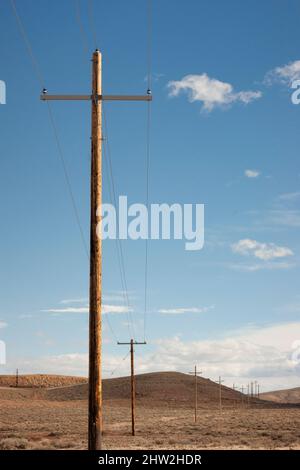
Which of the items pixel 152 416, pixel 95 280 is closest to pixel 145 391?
pixel 152 416

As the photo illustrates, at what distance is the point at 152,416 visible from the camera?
85.8 meters

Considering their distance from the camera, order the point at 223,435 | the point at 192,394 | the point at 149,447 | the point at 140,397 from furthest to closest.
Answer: the point at 192,394, the point at 140,397, the point at 223,435, the point at 149,447

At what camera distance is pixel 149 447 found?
34344 millimetres

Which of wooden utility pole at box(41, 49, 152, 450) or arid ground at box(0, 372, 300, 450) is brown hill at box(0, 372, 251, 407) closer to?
arid ground at box(0, 372, 300, 450)

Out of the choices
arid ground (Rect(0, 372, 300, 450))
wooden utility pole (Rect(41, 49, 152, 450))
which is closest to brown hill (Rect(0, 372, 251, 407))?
arid ground (Rect(0, 372, 300, 450))

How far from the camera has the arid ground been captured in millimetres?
39438

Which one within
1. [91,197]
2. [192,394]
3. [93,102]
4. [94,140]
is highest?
[93,102]

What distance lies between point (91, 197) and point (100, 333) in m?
3.62

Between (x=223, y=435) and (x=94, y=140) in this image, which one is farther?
(x=223, y=435)

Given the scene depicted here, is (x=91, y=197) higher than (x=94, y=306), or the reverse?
(x=91, y=197)

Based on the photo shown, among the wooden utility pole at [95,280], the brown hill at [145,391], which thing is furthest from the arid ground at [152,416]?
the wooden utility pole at [95,280]

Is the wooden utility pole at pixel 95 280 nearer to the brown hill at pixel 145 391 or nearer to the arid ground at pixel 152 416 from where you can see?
the arid ground at pixel 152 416
